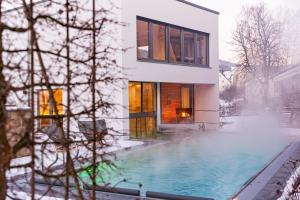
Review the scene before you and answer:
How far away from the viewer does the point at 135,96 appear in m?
14.8

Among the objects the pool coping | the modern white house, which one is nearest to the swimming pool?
the pool coping

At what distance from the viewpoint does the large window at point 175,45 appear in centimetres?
1628

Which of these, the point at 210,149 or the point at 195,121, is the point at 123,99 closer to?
the point at 210,149

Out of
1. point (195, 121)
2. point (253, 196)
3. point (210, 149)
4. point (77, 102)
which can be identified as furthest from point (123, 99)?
point (77, 102)

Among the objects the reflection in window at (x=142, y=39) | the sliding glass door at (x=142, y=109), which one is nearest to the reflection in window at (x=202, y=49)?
the sliding glass door at (x=142, y=109)

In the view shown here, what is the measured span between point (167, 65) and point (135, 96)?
6.72 feet

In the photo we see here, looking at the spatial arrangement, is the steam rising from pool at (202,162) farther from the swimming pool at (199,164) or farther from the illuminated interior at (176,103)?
the illuminated interior at (176,103)

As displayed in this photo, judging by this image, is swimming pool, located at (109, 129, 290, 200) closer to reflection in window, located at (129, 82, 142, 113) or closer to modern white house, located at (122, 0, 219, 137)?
reflection in window, located at (129, 82, 142, 113)

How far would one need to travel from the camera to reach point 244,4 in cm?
3197

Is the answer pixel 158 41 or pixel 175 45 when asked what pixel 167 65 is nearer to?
pixel 158 41

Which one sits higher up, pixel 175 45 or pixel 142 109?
pixel 175 45

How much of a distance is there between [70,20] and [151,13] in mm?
12638

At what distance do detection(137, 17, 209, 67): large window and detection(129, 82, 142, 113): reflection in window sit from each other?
1265 mm

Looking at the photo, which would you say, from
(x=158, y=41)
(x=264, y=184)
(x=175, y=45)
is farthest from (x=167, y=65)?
(x=264, y=184)
